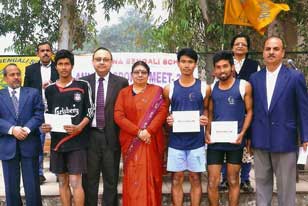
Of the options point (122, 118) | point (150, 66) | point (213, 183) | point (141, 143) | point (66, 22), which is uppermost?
point (66, 22)

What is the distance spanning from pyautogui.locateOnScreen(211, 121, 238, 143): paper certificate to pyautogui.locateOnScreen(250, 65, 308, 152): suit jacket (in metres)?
0.30

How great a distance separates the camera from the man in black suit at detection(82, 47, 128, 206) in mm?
5168

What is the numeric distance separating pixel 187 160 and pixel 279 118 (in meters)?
1.02

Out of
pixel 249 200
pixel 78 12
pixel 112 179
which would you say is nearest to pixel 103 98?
pixel 112 179

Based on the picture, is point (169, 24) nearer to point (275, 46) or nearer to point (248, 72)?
point (248, 72)

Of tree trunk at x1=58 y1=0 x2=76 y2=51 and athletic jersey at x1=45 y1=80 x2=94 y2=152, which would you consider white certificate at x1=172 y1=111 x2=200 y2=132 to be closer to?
athletic jersey at x1=45 y1=80 x2=94 y2=152

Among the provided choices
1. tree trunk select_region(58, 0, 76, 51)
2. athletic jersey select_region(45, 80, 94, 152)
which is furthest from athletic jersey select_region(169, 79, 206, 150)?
tree trunk select_region(58, 0, 76, 51)

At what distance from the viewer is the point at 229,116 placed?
496cm

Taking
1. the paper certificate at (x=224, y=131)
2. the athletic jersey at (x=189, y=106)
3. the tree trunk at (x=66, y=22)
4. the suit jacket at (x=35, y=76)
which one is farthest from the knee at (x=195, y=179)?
the tree trunk at (x=66, y=22)

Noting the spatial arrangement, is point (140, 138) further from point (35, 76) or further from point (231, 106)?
point (35, 76)

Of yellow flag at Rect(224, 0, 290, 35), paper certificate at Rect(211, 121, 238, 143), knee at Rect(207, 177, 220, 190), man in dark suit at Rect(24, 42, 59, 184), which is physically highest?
yellow flag at Rect(224, 0, 290, 35)

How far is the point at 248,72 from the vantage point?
221 inches

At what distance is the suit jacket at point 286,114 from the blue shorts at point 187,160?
649 millimetres

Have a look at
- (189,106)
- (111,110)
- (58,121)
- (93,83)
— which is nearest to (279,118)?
(189,106)
